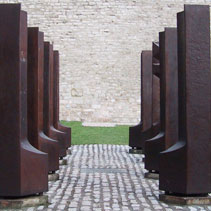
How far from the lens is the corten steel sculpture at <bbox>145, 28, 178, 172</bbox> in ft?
17.3

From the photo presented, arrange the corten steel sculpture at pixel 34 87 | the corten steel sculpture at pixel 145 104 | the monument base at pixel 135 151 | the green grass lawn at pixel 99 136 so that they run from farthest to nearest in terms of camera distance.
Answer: the green grass lawn at pixel 99 136 → the monument base at pixel 135 151 → the corten steel sculpture at pixel 145 104 → the corten steel sculpture at pixel 34 87

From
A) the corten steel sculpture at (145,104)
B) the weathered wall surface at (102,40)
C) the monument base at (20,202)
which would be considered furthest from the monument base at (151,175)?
the weathered wall surface at (102,40)

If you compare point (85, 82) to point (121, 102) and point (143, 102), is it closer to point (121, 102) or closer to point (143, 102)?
point (121, 102)

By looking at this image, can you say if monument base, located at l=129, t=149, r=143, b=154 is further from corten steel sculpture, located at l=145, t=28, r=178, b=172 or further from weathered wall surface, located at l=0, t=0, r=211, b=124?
weathered wall surface, located at l=0, t=0, r=211, b=124

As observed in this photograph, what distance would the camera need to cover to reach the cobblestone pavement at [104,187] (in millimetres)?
4289

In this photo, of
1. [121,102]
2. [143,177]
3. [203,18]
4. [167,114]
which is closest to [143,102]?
[143,177]

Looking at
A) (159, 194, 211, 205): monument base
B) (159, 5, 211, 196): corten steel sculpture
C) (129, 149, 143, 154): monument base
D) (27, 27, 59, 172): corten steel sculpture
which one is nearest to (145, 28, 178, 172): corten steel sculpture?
(159, 5, 211, 196): corten steel sculpture

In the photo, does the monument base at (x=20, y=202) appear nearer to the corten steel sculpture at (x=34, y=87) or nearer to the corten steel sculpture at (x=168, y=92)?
the corten steel sculpture at (x=34, y=87)

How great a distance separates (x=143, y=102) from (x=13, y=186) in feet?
16.1

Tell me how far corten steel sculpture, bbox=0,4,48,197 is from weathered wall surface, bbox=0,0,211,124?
16.2 meters

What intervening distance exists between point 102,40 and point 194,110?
16.6m

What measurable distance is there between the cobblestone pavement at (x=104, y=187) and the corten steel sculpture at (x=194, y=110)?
8.7 inches

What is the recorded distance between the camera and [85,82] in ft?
67.2

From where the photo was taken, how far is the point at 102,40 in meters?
20.6
